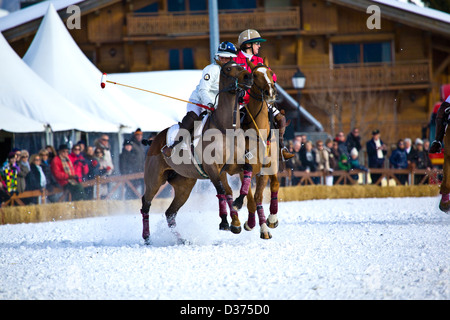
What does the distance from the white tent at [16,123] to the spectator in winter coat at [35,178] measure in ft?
2.58

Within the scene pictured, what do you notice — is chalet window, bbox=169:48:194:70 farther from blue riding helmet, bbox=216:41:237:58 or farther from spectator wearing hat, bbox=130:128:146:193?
blue riding helmet, bbox=216:41:237:58

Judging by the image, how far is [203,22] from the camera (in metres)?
38.6

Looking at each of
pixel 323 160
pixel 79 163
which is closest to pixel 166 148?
pixel 79 163

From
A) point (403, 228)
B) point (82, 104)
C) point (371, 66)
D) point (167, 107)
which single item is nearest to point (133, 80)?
point (167, 107)

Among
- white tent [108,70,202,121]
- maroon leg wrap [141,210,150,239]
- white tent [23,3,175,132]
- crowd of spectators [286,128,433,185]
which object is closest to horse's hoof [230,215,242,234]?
maroon leg wrap [141,210,150,239]

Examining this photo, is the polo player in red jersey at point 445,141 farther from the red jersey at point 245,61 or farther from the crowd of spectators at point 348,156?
the crowd of spectators at point 348,156

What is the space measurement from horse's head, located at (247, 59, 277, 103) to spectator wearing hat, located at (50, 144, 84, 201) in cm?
842

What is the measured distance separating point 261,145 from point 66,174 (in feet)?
27.1

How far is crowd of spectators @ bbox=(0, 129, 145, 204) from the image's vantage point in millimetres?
17312

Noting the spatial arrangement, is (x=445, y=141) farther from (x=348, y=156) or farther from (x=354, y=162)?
(x=348, y=156)

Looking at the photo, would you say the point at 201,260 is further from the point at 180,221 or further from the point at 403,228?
the point at 403,228

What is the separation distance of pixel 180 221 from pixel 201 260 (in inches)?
160

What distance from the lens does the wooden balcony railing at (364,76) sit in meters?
38.9

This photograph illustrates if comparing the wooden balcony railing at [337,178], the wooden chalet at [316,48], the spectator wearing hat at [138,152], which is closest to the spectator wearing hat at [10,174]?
the wooden balcony railing at [337,178]
